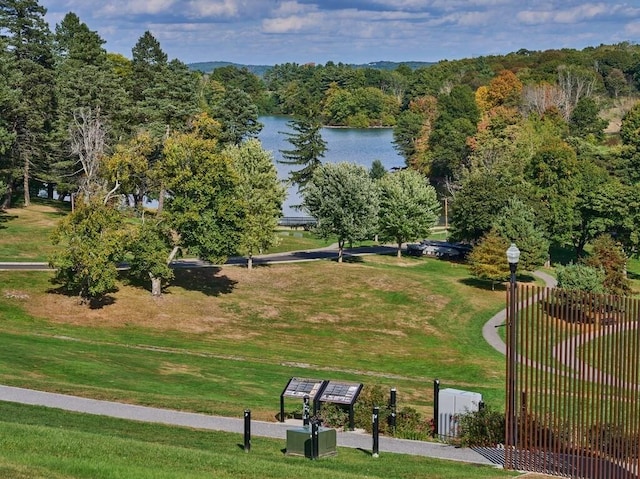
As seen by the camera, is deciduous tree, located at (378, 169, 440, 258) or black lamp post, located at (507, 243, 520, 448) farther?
deciduous tree, located at (378, 169, 440, 258)

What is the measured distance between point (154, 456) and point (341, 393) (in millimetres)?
7974

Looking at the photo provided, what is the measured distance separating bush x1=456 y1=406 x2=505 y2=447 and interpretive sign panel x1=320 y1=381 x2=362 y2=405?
3.28m

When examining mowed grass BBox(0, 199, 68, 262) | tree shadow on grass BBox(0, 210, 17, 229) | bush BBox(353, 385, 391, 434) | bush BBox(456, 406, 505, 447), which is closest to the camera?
bush BBox(456, 406, 505, 447)

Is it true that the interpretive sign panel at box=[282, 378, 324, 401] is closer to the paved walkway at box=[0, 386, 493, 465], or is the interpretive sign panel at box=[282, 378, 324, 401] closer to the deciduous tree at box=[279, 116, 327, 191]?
the paved walkway at box=[0, 386, 493, 465]

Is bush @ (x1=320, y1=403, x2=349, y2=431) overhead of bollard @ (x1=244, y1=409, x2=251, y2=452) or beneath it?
beneath

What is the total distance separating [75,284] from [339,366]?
62.7 feet

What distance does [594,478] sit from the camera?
21688mm

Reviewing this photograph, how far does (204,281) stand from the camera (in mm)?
65438

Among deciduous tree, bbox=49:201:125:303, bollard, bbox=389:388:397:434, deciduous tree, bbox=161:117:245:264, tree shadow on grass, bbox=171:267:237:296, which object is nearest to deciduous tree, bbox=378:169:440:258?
tree shadow on grass, bbox=171:267:237:296

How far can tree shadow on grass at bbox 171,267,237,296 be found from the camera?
6338cm

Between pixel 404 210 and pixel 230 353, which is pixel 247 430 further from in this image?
pixel 404 210

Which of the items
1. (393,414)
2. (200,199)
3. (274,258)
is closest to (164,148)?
(200,199)

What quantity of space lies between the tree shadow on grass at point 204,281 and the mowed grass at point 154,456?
1433 inches

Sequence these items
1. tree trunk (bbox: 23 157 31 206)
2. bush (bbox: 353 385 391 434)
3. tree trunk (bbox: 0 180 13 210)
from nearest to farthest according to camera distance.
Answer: bush (bbox: 353 385 391 434) → tree trunk (bbox: 0 180 13 210) → tree trunk (bbox: 23 157 31 206)
